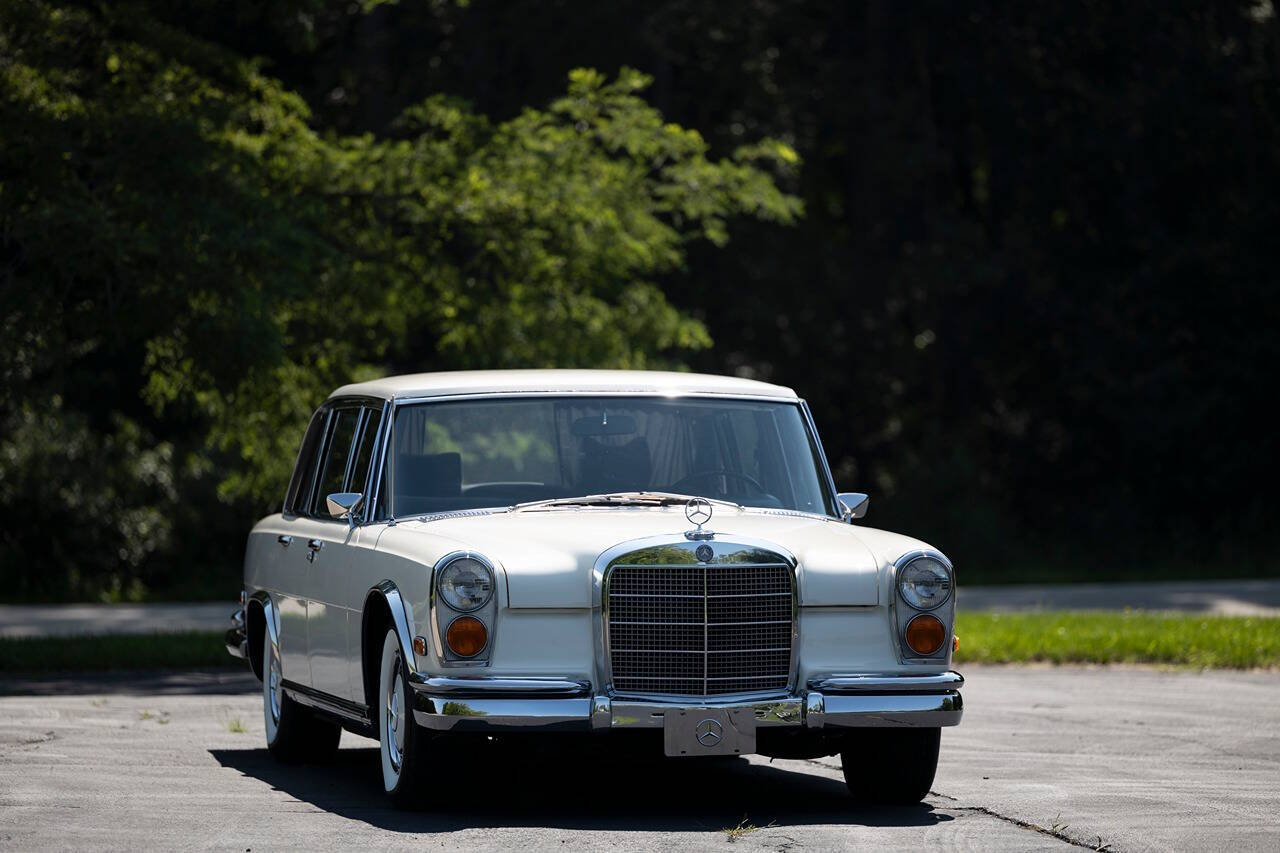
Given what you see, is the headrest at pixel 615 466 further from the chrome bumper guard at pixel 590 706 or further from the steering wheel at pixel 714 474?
the chrome bumper guard at pixel 590 706

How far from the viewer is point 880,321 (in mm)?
38562

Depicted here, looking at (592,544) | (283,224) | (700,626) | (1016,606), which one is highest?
(283,224)

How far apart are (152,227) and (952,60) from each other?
21.1 m

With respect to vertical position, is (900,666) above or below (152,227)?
below

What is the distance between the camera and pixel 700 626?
28.7 ft

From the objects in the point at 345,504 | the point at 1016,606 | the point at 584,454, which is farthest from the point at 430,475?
the point at 1016,606

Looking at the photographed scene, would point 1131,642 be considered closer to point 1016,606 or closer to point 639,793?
point 1016,606

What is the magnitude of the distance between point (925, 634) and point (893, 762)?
0.64 meters

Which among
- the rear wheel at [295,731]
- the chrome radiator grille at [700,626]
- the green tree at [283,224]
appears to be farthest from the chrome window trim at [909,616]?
the green tree at [283,224]

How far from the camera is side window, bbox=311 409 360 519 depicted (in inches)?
423

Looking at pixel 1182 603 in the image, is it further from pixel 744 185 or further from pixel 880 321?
pixel 880 321

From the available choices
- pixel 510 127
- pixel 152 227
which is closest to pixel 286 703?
pixel 152 227

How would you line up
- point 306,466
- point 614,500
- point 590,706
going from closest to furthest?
point 590,706, point 614,500, point 306,466

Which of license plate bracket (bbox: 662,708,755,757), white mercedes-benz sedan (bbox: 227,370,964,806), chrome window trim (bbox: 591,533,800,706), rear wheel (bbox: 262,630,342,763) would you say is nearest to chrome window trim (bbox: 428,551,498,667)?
white mercedes-benz sedan (bbox: 227,370,964,806)
